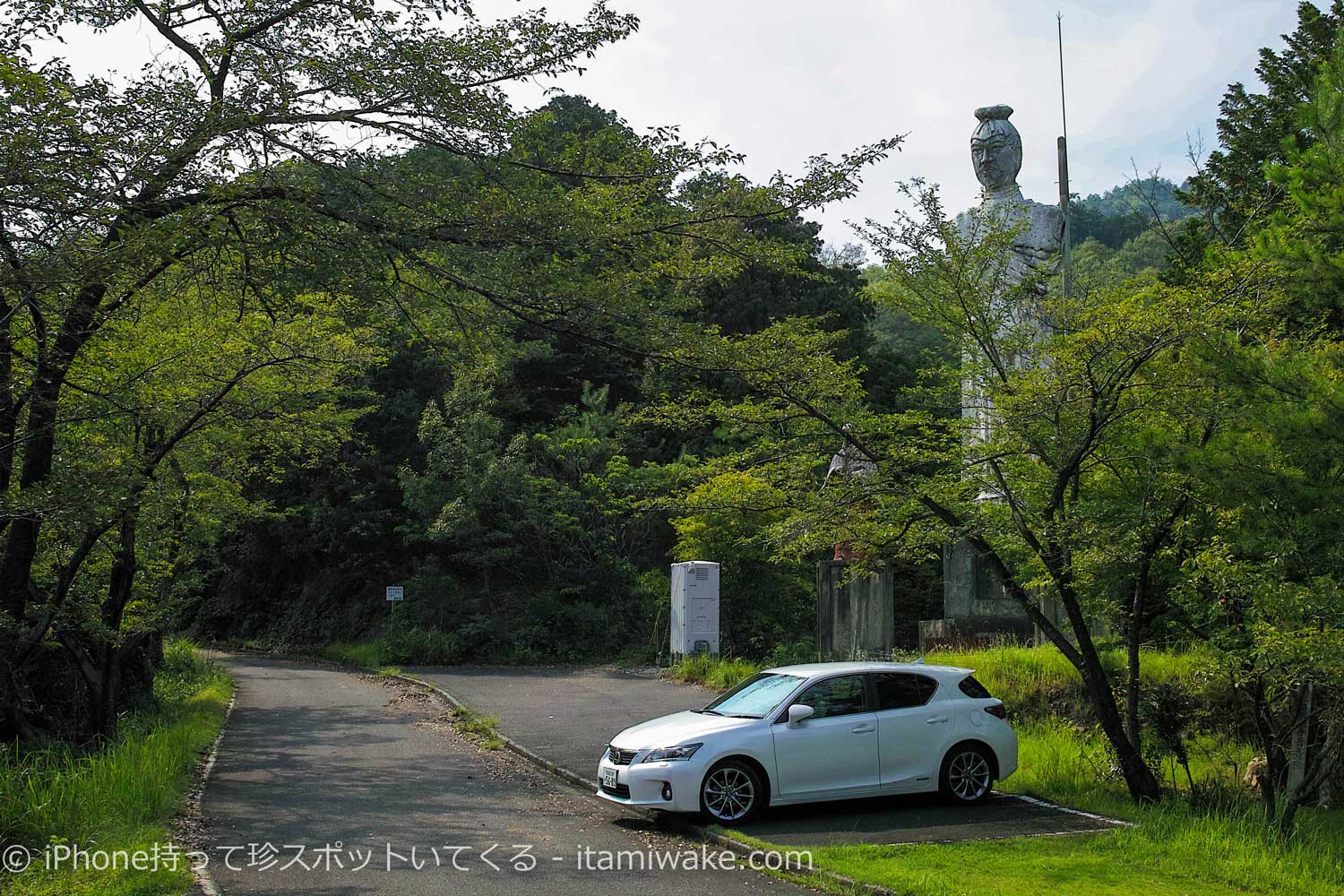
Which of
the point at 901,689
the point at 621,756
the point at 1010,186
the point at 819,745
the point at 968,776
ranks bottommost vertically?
the point at 968,776

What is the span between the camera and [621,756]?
1031cm

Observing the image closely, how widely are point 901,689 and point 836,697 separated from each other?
682 mm

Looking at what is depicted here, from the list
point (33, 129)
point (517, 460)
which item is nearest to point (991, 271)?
point (33, 129)

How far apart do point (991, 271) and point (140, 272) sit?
26.4ft

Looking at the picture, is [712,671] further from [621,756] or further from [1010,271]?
[621,756]

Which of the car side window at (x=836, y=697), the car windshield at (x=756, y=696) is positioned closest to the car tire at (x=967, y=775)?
the car side window at (x=836, y=697)

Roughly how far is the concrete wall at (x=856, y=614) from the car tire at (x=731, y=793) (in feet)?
29.7

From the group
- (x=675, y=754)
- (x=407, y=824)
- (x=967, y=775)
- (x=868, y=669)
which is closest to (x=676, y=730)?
(x=675, y=754)

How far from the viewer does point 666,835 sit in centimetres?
962

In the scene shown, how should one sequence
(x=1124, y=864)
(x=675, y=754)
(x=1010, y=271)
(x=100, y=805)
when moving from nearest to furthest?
1. (x=1124, y=864)
2. (x=100, y=805)
3. (x=675, y=754)
4. (x=1010, y=271)

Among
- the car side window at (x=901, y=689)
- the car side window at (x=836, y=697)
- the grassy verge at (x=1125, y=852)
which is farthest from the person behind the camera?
the car side window at (x=901, y=689)

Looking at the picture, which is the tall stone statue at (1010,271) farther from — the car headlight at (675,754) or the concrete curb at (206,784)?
the concrete curb at (206,784)

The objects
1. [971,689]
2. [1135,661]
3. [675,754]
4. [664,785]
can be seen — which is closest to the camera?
Answer: [664,785]

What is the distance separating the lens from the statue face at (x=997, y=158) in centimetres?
1906
